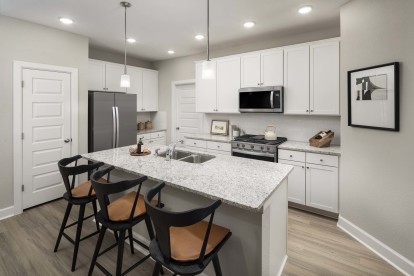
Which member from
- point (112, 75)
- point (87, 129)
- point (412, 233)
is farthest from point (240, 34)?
point (412, 233)

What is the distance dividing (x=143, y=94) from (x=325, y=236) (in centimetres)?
453

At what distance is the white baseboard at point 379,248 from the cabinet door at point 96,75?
181 inches

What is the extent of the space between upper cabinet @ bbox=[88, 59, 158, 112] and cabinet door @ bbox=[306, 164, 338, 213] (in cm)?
390

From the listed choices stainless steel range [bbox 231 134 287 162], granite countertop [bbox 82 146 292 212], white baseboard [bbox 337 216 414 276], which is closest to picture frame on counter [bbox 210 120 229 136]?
stainless steel range [bbox 231 134 287 162]

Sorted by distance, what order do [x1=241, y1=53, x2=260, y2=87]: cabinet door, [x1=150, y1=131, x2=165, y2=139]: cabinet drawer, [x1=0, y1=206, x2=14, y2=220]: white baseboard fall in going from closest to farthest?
[x1=0, y1=206, x2=14, y2=220]: white baseboard → [x1=241, y1=53, x2=260, y2=87]: cabinet door → [x1=150, y1=131, x2=165, y2=139]: cabinet drawer

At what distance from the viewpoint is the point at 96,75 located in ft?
14.2

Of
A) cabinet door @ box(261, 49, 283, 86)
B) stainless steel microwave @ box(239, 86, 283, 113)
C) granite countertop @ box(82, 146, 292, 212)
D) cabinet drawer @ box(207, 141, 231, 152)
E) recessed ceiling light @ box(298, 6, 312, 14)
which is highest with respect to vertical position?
recessed ceiling light @ box(298, 6, 312, 14)

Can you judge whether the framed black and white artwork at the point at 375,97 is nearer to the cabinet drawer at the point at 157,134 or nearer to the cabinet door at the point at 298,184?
the cabinet door at the point at 298,184

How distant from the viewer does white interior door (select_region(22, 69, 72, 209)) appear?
3265 millimetres

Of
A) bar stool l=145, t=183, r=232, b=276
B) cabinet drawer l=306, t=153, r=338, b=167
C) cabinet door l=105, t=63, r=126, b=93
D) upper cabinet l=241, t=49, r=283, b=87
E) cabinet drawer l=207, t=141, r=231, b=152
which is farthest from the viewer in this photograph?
cabinet door l=105, t=63, r=126, b=93

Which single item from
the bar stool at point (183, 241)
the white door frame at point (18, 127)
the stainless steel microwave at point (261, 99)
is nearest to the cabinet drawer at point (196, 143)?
the stainless steel microwave at point (261, 99)

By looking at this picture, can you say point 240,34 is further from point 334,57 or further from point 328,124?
point 328,124

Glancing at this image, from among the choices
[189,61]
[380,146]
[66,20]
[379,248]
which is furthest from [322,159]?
[66,20]

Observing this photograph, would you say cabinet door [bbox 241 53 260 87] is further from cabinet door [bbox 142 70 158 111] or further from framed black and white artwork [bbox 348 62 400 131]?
cabinet door [bbox 142 70 158 111]
